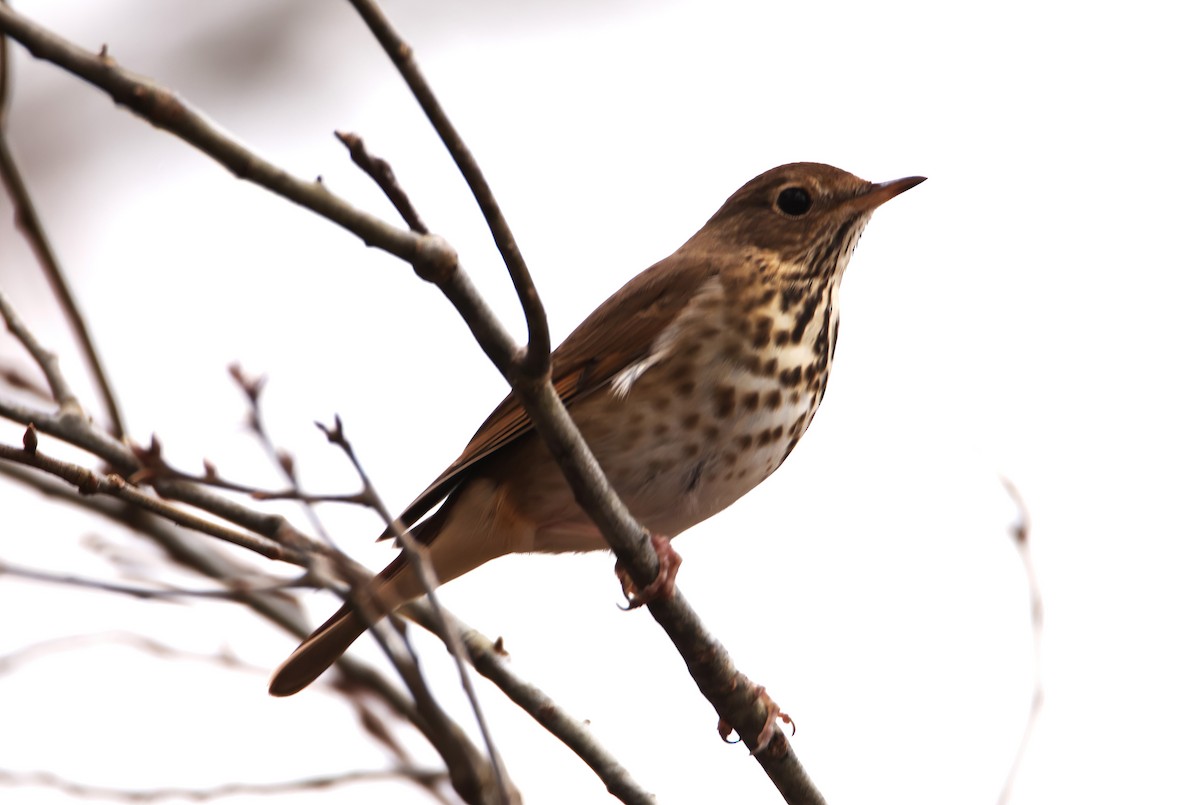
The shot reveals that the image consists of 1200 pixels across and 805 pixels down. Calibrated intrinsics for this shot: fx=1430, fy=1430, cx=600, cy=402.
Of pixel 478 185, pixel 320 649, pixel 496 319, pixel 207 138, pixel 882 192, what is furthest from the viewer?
pixel 882 192

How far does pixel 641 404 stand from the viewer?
4.47 m

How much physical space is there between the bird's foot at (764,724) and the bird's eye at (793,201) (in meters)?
2.09

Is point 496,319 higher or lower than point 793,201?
lower

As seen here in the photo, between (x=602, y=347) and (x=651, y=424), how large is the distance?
0.44m

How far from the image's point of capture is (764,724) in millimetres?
3785

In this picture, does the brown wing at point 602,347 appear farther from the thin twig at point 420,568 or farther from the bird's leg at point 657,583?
the thin twig at point 420,568

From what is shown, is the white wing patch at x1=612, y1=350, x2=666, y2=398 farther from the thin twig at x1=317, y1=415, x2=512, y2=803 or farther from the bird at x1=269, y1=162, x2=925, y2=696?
the thin twig at x1=317, y1=415, x2=512, y2=803

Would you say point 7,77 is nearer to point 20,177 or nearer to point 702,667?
point 20,177

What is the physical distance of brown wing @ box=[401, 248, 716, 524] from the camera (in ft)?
14.7

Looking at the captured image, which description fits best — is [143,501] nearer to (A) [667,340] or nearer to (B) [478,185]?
(B) [478,185]

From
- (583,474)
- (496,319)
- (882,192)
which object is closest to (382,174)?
(496,319)

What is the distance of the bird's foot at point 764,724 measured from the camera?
3.76 meters

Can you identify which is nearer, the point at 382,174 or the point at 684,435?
the point at 382,174

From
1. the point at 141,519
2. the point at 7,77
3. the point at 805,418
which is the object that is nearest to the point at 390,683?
the point at 141,519
